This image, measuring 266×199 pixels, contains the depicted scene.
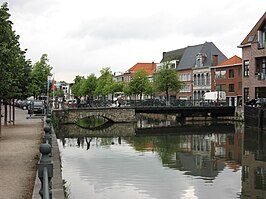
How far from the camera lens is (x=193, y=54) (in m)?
90.7

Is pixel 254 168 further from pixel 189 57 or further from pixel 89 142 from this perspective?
pixel 189 57

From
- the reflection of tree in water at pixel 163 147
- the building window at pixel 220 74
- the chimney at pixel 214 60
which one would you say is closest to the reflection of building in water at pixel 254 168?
the reflection of tree in water at pixel 163 147

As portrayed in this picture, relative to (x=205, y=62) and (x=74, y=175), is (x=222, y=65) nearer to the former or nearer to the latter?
(x=205, y=62)

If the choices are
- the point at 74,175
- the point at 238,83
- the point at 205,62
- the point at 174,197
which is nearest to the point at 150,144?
the point at 74,175

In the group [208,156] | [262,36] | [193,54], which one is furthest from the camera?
[193,54]

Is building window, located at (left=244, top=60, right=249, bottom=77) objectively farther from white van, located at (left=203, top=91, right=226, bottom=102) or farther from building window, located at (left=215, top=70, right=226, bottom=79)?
building window, located at (left=215, top=70, right=226, bottom=79)

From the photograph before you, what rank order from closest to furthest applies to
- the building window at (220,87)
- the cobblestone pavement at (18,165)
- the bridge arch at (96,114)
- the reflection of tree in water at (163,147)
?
the cobblestone pavement at (18,165), the reflection of tree in water at (163,147), the bridge arch at (96,114), the building window at (220,87)

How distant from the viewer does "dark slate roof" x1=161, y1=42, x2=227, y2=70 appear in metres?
84.4

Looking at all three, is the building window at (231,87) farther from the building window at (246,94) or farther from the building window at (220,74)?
the building window at (246,94)

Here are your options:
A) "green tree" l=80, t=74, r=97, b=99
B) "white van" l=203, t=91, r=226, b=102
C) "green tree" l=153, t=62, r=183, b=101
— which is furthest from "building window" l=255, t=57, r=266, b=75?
"green tree" l=80, t=74, r=97, b=99

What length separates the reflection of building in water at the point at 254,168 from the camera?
1645 cm

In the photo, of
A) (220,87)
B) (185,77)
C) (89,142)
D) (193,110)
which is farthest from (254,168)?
(185,77)

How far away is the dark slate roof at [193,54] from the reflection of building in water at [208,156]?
4776cm

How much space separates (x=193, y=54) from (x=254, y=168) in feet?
230
